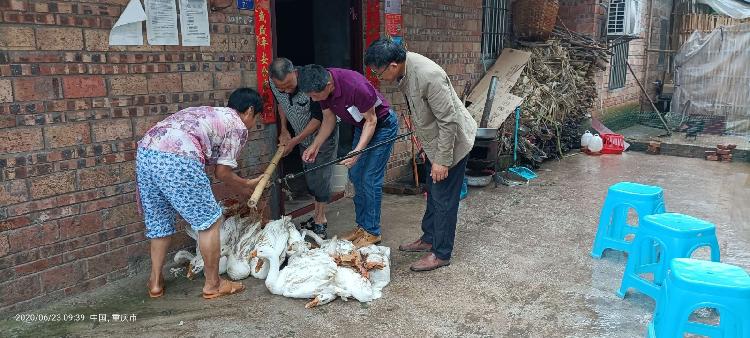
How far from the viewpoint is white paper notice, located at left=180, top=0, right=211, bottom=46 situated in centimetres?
388

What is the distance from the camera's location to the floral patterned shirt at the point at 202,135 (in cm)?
317

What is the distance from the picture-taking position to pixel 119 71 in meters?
3.57

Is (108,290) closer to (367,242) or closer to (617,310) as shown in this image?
(367,242)

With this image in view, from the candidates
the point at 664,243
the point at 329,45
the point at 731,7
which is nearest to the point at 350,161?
the point at 664,243

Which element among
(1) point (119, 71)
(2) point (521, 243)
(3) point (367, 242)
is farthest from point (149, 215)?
(2) point (521, 243)

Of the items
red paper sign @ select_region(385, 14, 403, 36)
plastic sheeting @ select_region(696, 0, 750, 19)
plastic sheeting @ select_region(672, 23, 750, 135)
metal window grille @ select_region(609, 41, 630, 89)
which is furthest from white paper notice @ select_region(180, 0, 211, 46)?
plastic sheeting @ select_region(696, 0, 750, 19)

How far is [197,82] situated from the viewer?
4.07m

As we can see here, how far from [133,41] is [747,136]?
35.9 feet

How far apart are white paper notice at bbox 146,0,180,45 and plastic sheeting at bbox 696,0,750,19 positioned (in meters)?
12.9

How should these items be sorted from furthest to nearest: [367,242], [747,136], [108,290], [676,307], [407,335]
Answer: [747,136] < [367,242] < [108,290] < [407,335] < [676,307]

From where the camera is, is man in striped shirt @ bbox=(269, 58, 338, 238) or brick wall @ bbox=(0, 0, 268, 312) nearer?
brick wall @ bbox=(0, 0, 268, 312)

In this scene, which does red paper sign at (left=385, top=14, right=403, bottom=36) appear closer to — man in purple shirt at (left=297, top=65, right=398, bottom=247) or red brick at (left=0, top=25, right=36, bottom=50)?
man in purple shirt at (left=297, top=65, right=398, bottom=247)

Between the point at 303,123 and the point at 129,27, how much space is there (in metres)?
1.53

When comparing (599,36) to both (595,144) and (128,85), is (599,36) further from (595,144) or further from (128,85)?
(128,85)
